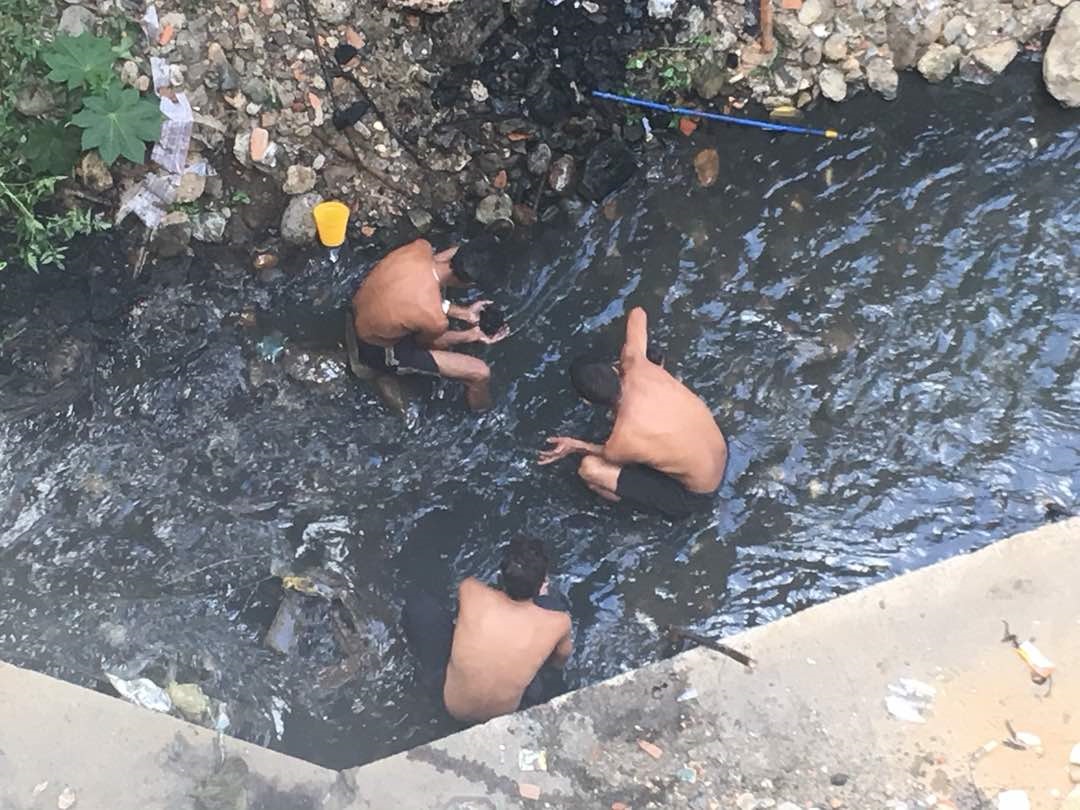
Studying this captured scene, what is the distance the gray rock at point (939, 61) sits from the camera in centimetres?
476

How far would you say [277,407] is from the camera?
182 inches

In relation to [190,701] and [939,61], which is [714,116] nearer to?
[939,61]

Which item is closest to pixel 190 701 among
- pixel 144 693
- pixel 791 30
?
pixel 144 693

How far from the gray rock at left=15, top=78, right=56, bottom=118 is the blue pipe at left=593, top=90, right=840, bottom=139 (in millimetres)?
2595

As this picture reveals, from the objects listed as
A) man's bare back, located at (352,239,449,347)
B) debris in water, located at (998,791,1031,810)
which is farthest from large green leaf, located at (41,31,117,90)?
debris in water, located at (998,791,1031,810)

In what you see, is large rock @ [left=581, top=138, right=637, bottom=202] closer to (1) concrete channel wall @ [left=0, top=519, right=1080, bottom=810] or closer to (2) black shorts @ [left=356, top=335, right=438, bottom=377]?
(2) black shorts @ [left=356, top=335, right=438, bottom=377]

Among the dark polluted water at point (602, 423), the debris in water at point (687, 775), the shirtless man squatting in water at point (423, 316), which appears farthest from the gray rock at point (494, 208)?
the debris in water at point (687, 775)

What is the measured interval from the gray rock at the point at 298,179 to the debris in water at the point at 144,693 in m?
2.45

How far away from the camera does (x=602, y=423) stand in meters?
4.65

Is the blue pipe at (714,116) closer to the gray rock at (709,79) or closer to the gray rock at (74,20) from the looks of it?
the gray rock at (709,79)

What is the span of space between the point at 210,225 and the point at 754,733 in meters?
3.53

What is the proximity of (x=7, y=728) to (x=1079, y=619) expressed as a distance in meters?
4.17

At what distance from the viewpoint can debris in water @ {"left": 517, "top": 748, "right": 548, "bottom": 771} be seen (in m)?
3.47

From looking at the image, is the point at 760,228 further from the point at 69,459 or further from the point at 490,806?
the point at 69,459
